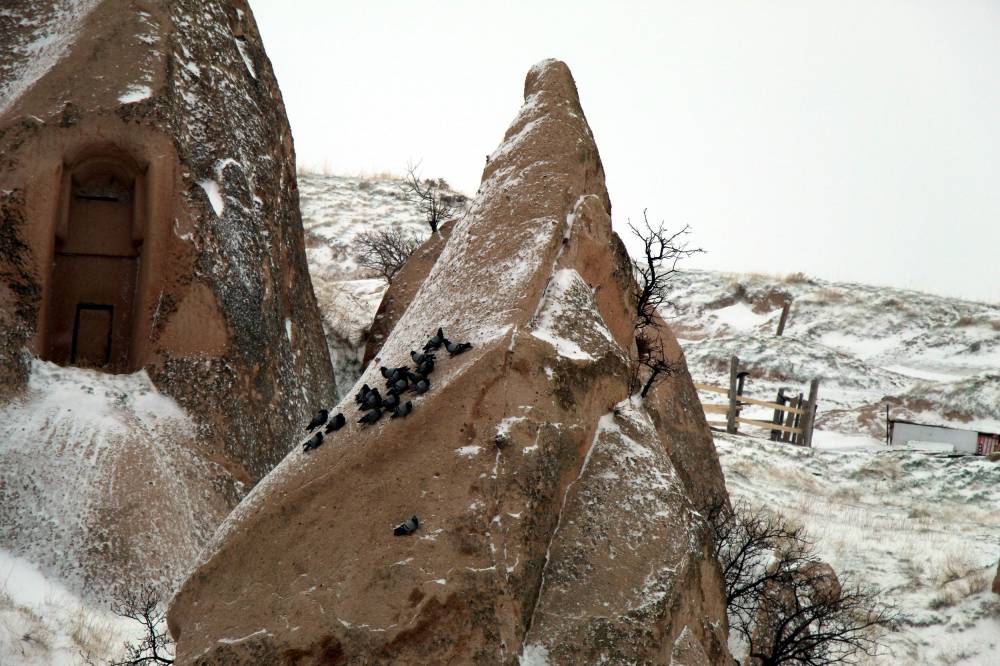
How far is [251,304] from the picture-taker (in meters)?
10.6

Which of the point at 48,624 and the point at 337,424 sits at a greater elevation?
the point at 337,424

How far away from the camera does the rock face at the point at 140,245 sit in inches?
371

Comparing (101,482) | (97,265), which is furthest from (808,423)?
(101,482)

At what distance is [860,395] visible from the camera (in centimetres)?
2703

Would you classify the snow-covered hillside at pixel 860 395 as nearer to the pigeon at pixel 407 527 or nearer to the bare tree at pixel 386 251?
the bare tree at pixel 386 251

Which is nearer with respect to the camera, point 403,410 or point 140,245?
point 403,410

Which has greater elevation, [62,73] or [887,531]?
[62,73]

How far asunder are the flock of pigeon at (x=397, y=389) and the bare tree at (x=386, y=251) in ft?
26.9

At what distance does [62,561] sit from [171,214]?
356cm

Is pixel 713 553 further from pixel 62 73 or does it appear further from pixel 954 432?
pixel 954 432

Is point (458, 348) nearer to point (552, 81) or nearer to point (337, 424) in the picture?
point (337, 424)

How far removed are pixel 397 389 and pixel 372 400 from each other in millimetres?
166

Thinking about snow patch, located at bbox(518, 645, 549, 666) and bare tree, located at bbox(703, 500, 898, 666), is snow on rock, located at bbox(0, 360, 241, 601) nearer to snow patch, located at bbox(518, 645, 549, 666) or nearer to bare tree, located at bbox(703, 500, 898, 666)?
snow patch, located at bbox(518, 645, 549, 666)

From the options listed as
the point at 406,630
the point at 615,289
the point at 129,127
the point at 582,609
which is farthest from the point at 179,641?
the point at 129,127
